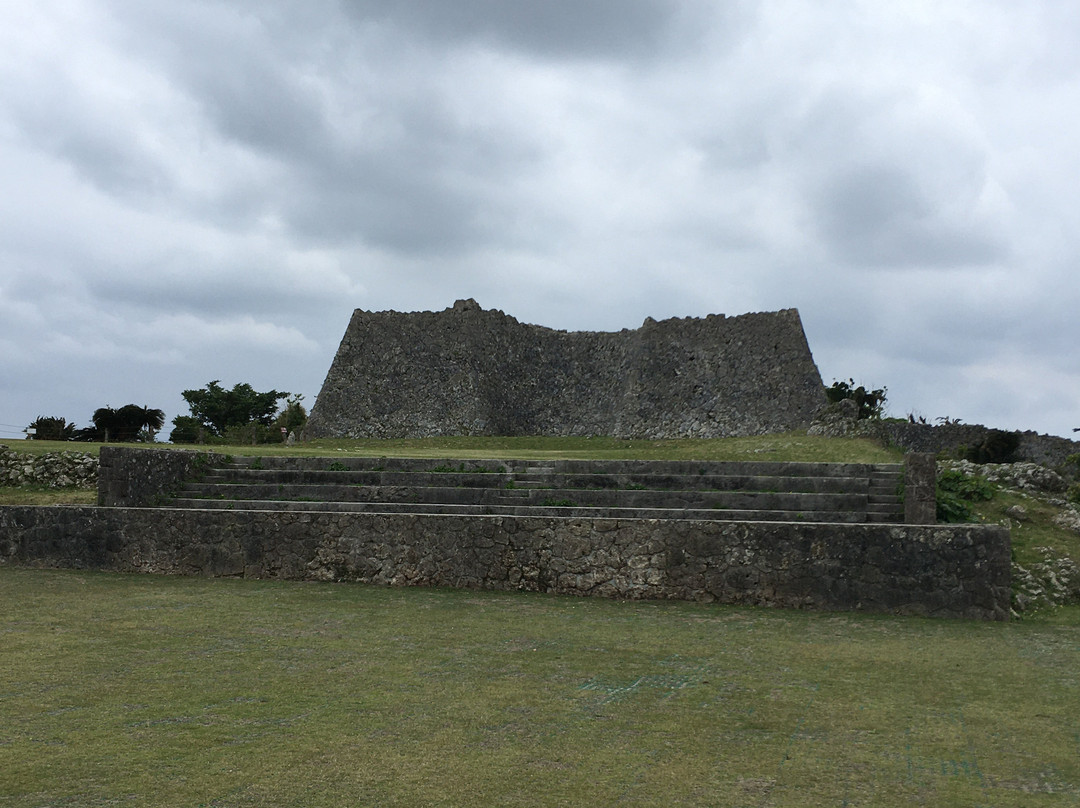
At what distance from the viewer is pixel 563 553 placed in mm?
8883

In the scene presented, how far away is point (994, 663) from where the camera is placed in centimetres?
620

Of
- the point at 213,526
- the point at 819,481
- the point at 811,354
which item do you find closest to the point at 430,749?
the point at 213,526

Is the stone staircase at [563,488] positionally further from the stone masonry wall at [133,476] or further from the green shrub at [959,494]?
the green shrub at [959,494]

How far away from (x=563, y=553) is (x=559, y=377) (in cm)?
2711

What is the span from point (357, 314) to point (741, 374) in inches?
575

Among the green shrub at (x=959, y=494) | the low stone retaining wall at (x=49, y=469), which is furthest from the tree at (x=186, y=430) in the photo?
the green shrub at (x=959, y=494)

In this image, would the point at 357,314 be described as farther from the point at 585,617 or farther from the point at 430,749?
the point at 430,749

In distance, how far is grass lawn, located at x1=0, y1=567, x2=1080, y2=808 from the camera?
3652mm

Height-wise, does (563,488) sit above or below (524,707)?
above

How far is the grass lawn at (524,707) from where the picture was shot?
3652mm

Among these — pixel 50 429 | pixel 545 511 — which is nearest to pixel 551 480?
pixel 545 511

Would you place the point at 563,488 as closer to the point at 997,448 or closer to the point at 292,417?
the point at 997,448

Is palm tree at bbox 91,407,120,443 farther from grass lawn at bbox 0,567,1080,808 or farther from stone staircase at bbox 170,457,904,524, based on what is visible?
grass lawn at bbox 0,567,1080,808

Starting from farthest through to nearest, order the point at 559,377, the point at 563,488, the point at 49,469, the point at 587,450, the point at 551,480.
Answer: the point at 559,377 < the point at 587,450 < the point at 49,469 < the point at 551,480 < the point at 563,488
